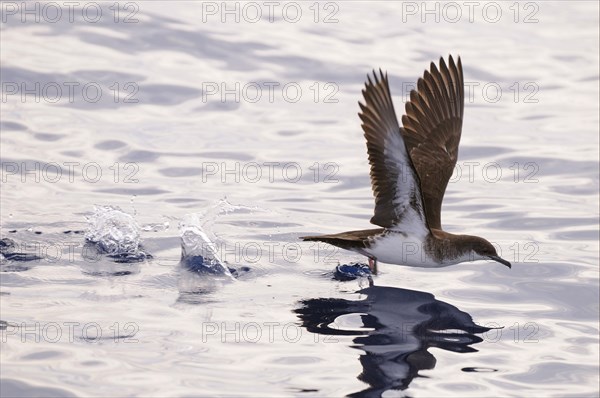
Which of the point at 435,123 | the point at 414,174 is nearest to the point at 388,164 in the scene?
the point at 414,174

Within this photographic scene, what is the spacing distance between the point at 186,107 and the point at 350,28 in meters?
4.54

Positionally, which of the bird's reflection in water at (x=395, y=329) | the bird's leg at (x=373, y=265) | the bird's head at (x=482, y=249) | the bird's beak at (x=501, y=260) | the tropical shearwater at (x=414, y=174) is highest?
the tropical shearwater at (x=414, y=174)

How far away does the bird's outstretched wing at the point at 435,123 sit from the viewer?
435 inches

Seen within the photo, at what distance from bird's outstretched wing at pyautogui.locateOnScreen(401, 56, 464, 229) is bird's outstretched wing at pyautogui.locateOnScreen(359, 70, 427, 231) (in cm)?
120

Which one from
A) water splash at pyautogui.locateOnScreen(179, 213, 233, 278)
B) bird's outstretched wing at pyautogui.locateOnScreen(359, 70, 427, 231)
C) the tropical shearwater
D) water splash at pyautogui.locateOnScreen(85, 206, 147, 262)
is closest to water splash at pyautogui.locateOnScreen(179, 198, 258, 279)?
water splash at pyautogui.locateOnScreen(179, 213, 233, 278)

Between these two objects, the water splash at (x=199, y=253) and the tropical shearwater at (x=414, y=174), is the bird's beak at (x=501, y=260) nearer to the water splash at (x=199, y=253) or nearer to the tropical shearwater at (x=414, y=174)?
the tropical shearwater at (x=414, y=174)

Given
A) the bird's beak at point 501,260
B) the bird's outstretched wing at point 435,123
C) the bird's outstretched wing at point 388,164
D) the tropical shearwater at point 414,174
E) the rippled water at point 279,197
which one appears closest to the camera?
the rippled water at point 279,197

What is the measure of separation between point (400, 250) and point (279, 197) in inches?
126

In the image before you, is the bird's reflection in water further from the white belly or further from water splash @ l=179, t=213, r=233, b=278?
water splash @ l=179, t=213, r=233, b=278

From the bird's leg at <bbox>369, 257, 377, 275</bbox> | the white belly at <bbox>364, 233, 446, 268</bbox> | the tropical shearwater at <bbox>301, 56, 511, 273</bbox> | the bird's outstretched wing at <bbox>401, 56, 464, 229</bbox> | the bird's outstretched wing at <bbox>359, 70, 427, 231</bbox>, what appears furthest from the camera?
the bird's outstretched wing at <bbox>401, 56, 464, 229</bbox>

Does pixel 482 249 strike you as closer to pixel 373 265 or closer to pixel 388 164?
pixel 373 265

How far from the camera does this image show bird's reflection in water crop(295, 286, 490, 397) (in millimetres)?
8156

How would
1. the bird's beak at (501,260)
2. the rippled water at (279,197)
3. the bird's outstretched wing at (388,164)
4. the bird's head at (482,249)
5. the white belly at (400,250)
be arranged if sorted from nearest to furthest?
1. the rippled water at (279,197)
2. the bird's outstretched wing at (388,164)
3. the white belly at (400,250)
4. the bird's beak at (501,260)
5. the bird's head at (482,249)

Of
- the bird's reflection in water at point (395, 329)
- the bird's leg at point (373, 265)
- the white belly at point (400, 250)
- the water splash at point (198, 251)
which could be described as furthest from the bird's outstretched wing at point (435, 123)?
the water splash at point (198, 251)
